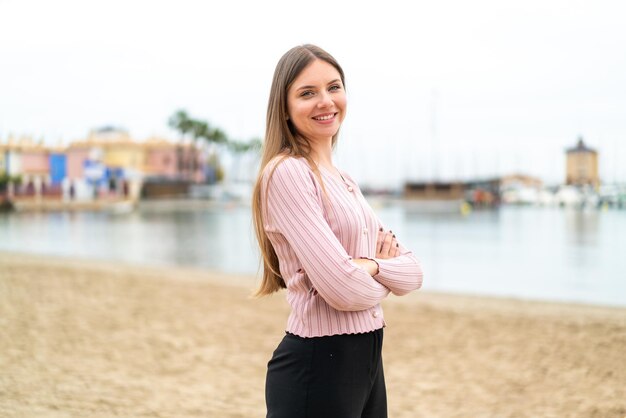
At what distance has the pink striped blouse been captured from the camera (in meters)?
1.77

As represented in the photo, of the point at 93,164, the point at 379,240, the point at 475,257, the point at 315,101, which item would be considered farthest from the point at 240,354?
the point at 93,164

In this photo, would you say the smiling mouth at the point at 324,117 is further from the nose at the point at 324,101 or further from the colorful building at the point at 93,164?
the colorful building at the point at 93,164

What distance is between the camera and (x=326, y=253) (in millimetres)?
1757

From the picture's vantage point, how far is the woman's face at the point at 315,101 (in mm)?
1935

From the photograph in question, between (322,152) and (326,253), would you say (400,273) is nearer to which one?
(326,253)

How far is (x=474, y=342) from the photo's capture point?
706 cm

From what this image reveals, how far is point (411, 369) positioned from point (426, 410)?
117cm

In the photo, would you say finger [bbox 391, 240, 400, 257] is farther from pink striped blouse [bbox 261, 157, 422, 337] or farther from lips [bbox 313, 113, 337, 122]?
lips [bbox 313, 113, 337, 122]

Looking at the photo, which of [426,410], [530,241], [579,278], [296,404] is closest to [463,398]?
[426,410]

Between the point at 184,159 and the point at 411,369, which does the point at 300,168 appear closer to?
the point at 411,369

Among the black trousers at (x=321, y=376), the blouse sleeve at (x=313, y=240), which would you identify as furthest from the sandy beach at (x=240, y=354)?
the blouse sleeve at (x=313, y=240)

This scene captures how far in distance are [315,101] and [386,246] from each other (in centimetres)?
50

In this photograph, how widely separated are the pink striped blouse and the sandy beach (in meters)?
2.94

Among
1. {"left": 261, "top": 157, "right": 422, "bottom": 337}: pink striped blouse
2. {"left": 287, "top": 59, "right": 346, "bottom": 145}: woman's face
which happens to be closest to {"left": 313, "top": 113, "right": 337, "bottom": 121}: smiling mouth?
{"left": 287, "top": 59, "right": 346, "bottom": 145}: woman's face
